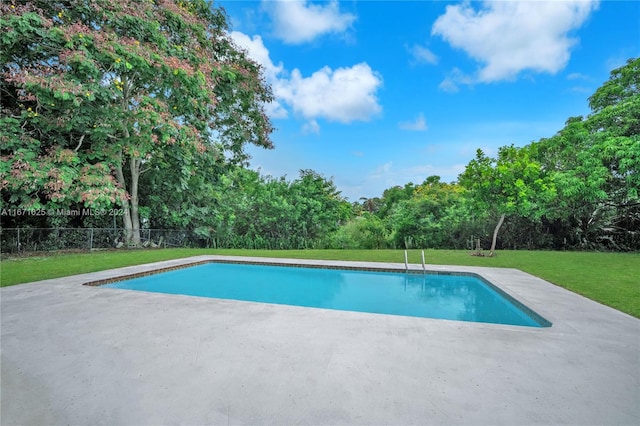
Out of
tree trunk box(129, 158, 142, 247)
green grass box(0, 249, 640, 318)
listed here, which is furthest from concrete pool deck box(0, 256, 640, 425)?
tree trunk box(129, 158, 142, 247)

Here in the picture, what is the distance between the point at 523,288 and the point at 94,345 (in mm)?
5671

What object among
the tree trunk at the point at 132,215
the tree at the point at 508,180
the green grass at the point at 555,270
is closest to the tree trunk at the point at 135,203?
the tree trunk at the point at 132,215

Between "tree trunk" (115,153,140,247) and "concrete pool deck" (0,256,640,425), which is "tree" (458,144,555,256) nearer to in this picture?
"concrete pool deck" (0,256,640,425)

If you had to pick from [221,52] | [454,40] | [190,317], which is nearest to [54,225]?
[221,52]

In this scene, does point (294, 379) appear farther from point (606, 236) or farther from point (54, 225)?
point (606, 236)

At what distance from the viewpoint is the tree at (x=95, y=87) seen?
22.7ft

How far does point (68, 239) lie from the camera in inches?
398

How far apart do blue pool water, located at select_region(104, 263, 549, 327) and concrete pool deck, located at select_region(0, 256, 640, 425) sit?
1.18m

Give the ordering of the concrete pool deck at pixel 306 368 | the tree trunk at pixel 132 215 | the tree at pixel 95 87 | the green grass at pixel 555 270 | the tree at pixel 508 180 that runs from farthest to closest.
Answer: the tree trunk at pixel 132 215 < the tree at pixel 508 180 < the tree at pixel 95 87 < the green grass at pixel 555 270 < the concrete pool deck at pixel 306 368

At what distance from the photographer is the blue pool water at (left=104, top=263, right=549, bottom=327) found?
4.73 m

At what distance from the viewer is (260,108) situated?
12.2m

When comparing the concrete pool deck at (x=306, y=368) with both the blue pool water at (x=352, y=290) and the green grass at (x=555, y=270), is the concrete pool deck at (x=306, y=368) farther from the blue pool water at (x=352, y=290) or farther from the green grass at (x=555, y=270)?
the blue pool water at (x=352, y=290)

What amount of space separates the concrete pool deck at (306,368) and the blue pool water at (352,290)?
1184mm

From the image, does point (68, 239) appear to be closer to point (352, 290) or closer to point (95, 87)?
point (95, 87)
